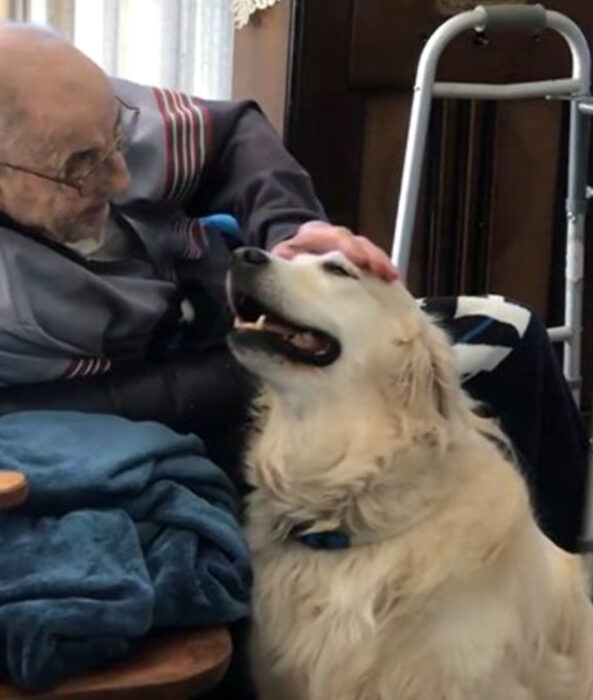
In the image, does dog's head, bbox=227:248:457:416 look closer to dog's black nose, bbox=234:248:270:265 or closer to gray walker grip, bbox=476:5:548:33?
dog's black nose, bbox=234:248:270:265

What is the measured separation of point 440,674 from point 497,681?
2.6 inches

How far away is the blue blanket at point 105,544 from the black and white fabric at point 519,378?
55cm

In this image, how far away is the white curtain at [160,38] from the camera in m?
2.90

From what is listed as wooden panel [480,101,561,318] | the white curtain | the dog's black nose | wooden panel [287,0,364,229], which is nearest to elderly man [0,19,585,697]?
the dog's black nose

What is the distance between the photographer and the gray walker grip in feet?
7.18

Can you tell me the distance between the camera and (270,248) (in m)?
1.70

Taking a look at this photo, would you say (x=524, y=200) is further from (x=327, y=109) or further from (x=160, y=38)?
(x=160, y=38)

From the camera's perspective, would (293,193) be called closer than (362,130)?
Yes

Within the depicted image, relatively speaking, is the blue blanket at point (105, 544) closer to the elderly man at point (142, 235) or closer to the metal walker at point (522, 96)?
the elderly man at point (142, 235)

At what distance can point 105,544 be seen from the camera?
1.23m

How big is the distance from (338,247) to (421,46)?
130 centimetres

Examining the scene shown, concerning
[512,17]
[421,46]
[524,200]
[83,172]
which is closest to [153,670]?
[83,172]

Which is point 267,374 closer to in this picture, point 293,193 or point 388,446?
point 388,446

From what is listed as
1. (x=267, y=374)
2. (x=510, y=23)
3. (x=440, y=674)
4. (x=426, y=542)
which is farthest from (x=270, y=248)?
(x=510, y=23)
